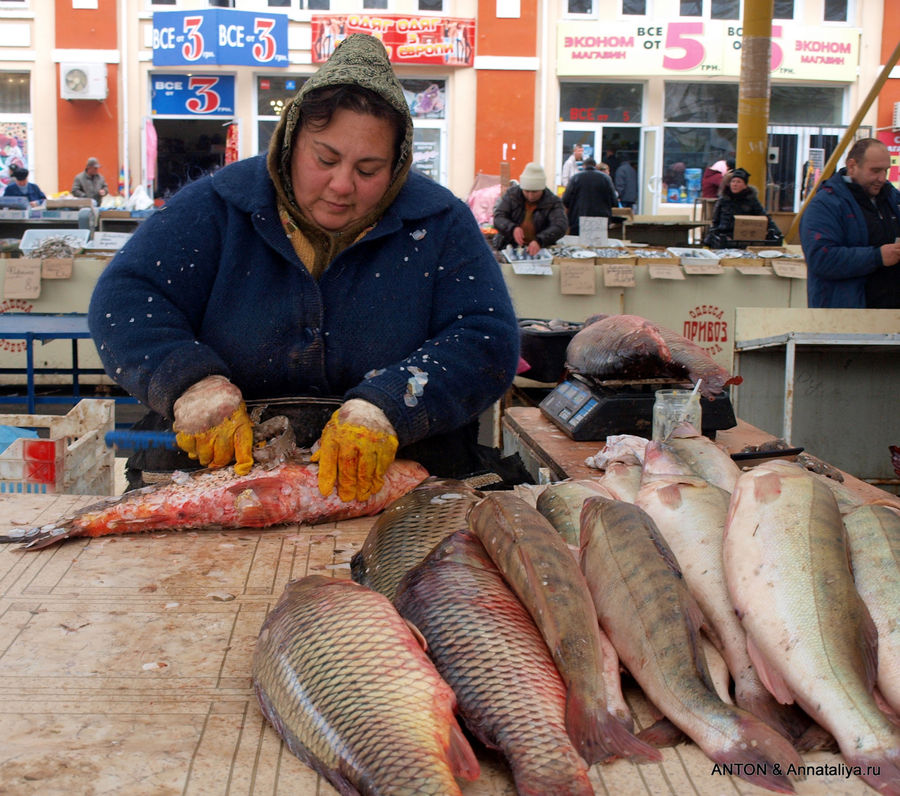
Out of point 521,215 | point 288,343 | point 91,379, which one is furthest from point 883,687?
point 521,215

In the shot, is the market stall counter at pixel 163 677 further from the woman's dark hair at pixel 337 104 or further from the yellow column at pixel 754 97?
the yellow column at pixel 754 97

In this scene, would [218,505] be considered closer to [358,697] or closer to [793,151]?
[358,697]

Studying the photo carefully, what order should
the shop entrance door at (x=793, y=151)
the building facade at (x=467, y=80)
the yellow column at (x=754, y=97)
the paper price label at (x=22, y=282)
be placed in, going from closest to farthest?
the paper price label at (x=22, y=282) < the yellow column at (x=754, y=97) < the building facade at (x=467, y=80) < the shop entrance door at (x=793, y=151)

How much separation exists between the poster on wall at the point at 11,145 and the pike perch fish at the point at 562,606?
20.3m

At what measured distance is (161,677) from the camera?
1.59 meters

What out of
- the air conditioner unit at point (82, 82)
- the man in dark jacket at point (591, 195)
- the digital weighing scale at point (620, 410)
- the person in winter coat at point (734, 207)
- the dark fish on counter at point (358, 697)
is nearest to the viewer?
the dark fish on counter at point (358, 697)

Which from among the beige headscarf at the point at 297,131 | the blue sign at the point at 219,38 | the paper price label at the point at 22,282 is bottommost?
the paper price label at the point at 22,282

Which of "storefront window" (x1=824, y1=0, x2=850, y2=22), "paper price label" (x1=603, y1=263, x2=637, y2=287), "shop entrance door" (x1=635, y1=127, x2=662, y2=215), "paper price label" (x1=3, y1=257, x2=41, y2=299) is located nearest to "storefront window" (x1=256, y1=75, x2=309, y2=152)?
"shop entrance door" (x1=635, y1=127, x2=662, y2=215)

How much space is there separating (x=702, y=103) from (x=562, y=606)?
817 inches

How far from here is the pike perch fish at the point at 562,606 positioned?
4.49 ft

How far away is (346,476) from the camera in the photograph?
2268mm

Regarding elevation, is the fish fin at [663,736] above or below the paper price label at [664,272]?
below

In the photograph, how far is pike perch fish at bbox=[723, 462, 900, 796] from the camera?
4.37ft

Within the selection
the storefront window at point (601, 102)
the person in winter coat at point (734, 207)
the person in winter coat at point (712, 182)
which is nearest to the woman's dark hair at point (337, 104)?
the person in winter coat at point (734, 207)
